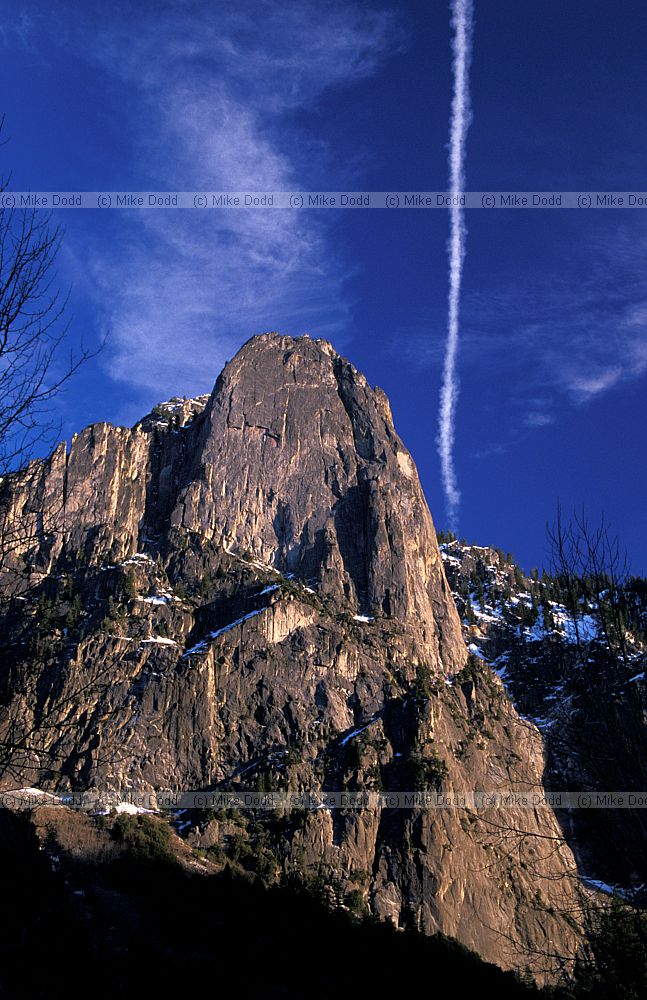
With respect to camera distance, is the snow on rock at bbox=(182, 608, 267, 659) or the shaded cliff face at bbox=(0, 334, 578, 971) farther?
the snow on rock at bbox=(182, 608, 267, 659)

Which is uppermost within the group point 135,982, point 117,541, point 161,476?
point 161,476

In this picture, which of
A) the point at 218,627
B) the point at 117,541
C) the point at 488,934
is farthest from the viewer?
the point at 117,541

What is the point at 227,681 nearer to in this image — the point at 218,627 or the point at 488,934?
the point at 218,627

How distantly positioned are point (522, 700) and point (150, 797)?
74572mm

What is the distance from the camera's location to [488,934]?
250ft

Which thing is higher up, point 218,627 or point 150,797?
point 218,627

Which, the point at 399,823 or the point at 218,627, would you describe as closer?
the point at 399,823

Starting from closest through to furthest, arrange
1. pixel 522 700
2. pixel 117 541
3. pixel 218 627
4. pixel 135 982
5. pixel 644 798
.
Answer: pixel 644 798 < pixel 135 982 < pixel 218 627 < pixel 117 541 < pixel 522 700

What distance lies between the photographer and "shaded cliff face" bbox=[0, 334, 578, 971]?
77.6m

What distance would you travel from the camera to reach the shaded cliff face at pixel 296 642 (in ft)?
254

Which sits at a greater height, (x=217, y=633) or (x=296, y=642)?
(x=217, y=633)

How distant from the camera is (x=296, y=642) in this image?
98688mm

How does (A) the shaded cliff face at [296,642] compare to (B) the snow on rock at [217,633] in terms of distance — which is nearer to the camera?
(A) the shaded cliff face at [296,642]

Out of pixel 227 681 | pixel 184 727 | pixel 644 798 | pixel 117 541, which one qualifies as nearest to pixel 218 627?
pixel 227 681
